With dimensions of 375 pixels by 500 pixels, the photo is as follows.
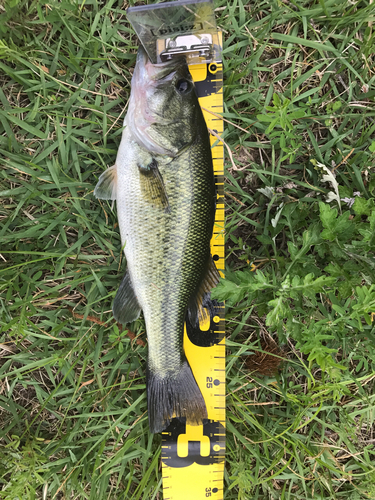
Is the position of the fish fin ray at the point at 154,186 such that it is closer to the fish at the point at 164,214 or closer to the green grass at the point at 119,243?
the fish at the point at 164,214

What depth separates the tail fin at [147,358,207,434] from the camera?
2.34 m

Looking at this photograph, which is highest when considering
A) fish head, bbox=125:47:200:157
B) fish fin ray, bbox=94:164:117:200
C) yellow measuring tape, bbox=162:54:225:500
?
fish head, bbox=125:47:200:157

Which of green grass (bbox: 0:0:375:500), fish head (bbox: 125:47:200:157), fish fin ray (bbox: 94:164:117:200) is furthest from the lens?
green grass (bbox: 0:0:375:500)

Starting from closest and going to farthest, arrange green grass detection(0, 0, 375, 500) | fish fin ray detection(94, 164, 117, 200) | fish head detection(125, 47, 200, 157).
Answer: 1. fish head detection(125, 47, 200, 157)
2. fish fin ray detection(94, 164, 117, 200)
3. green grass detection(0, 0, 375, 500)

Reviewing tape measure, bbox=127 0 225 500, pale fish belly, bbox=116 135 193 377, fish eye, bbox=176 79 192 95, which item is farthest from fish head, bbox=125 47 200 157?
tape measure, bbox=127 0 225 500

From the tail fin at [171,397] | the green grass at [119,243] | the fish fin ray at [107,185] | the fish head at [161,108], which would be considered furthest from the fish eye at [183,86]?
the tail fin at [171,397]

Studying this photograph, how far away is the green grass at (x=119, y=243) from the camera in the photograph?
7.66ft

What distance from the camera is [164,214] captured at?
6.93 ft

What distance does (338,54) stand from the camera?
2416mm

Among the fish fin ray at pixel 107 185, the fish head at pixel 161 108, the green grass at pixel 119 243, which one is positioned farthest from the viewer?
the green grass at pixel 119 243

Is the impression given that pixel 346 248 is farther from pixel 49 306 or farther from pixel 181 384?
pixel 49 306

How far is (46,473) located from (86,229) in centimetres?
188

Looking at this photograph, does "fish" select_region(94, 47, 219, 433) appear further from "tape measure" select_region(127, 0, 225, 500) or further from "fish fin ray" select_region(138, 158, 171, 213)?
"tape measure" select_region(127, 0, 225, 500)

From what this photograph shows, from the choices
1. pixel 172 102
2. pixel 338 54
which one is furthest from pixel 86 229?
pixel 338 54
